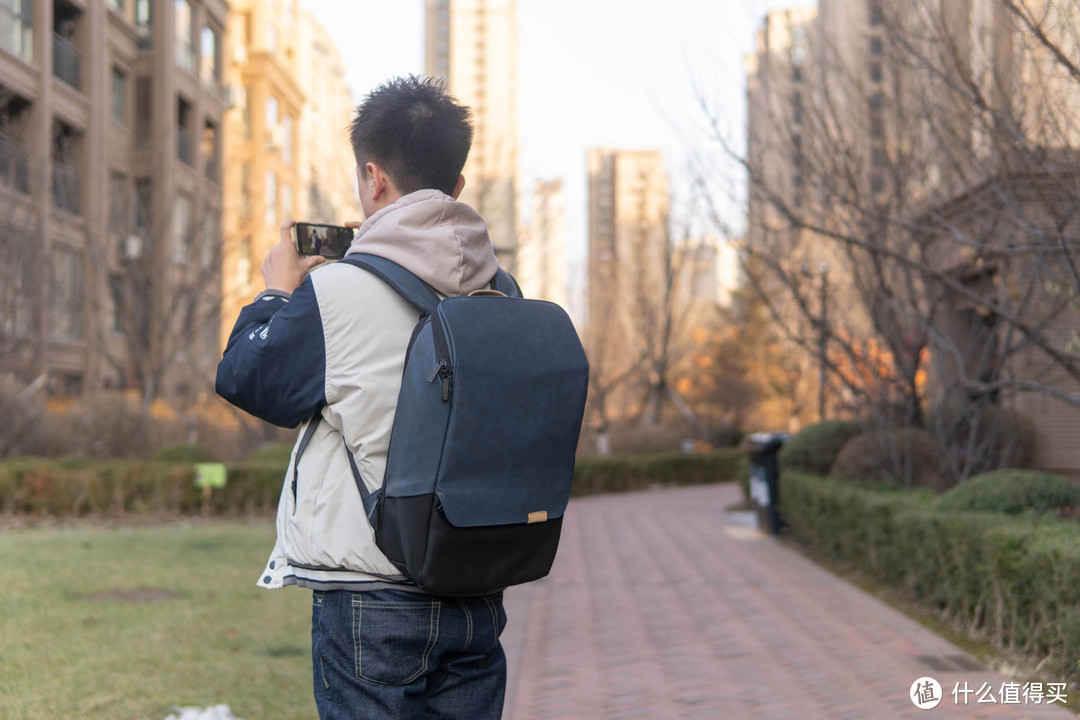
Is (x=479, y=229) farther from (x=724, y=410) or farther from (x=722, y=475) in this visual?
(x=724, y=410)

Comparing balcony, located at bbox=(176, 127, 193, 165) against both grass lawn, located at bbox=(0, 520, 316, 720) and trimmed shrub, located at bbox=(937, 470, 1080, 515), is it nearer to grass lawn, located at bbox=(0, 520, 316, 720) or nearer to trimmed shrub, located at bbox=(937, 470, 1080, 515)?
grass lawn, located at bbox=(0, 520, 316, 720)

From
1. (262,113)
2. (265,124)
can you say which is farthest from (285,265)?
(265,124)

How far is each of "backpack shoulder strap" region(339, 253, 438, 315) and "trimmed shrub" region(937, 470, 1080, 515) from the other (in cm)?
597

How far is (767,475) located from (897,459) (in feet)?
9.33

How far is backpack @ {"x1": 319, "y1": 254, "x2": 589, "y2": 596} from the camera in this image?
1.96 m

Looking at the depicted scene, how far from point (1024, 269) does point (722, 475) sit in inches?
598

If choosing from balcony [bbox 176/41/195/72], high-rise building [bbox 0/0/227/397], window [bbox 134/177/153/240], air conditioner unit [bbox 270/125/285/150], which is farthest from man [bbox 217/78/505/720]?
air conditioner unit [bbox 270/125/285/150]

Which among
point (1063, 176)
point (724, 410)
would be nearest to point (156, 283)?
point (1063, 176)

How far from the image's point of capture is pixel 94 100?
80.2ft

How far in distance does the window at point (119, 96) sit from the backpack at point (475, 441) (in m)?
27.7

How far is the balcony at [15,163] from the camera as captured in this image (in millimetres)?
16672

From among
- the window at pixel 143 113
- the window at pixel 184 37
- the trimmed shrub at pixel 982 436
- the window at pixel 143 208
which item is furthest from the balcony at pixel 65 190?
the trimmed shrub at pixel 982 436

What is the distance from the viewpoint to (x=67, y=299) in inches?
785

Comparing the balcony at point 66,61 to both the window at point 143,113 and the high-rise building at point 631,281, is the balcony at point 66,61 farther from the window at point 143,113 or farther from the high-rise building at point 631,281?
the high-rise building at point 631,281
